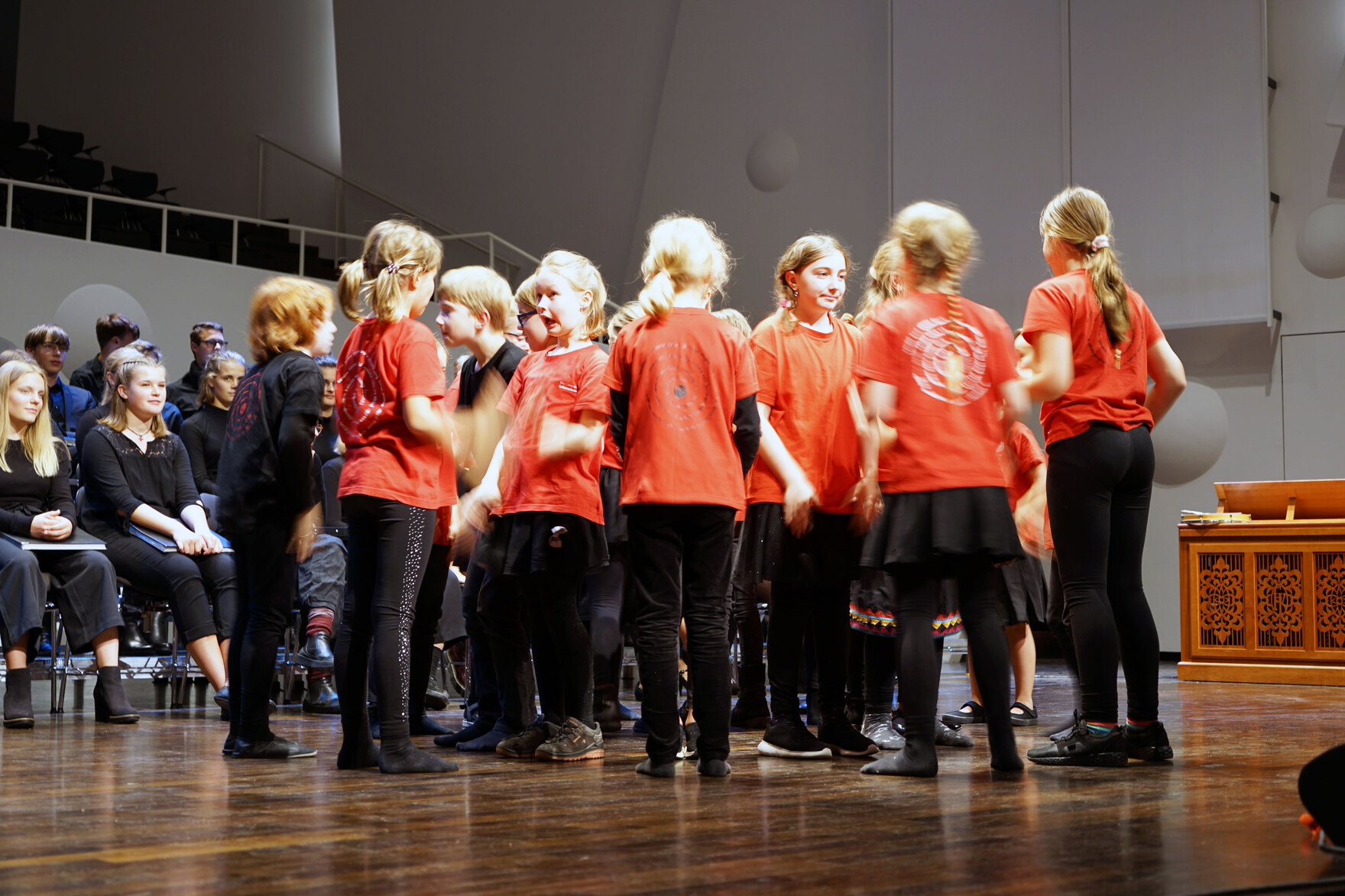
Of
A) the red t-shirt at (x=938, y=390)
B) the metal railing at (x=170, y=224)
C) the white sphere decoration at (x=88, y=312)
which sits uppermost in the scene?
the metal railing at (x=170, y=224)

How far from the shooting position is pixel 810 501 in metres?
2.78

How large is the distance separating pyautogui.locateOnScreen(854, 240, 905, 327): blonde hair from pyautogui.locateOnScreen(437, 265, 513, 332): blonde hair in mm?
911

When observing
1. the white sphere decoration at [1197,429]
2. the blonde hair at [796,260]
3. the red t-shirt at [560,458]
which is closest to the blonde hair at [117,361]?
the red t-shirt at [560,458]

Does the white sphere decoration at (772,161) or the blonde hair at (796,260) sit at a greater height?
the white sphere decoration at (772,161)

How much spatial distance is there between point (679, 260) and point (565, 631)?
89cm

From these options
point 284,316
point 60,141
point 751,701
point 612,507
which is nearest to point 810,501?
point 612,507

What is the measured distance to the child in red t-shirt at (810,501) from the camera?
9.36 feet

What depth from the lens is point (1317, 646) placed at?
18.6 feet

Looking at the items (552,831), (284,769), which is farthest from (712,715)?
(284,769)

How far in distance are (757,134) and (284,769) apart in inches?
323

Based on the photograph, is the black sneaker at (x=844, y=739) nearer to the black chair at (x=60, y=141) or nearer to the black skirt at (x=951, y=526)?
the black skirt at (x=951, y=526)

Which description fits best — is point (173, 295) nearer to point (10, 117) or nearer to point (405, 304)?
point (10, 117)

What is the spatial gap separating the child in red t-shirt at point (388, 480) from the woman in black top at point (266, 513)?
19cm

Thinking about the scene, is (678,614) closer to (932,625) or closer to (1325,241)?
(932,625)
